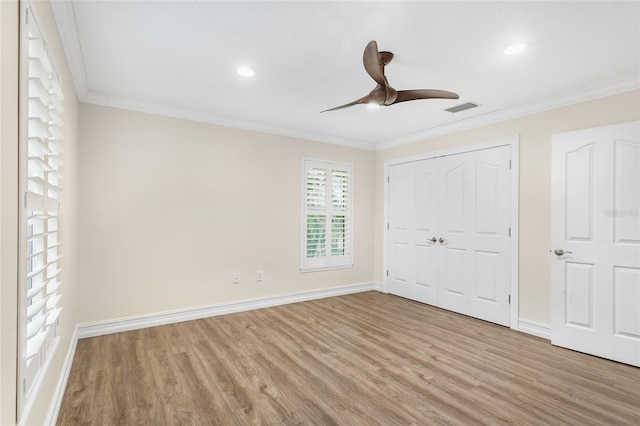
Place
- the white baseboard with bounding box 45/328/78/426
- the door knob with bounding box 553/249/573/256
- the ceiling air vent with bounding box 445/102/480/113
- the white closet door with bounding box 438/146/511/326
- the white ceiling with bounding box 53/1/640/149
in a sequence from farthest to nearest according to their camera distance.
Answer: the white closet door with bounding box 438/146/511/326
the ceiling air vent with bounding box 445/102/480/113
the door knob with bounding box 553/249/573/256
the white ceiling with bounding box 53/1/640/149
the white baseboard with bounding box 45/328/78/426

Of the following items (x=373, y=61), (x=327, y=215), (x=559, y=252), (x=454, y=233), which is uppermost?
(x=373, y=61)

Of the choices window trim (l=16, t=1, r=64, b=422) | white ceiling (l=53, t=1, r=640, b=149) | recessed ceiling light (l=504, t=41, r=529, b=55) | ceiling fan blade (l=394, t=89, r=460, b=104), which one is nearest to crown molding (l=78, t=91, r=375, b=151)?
white ceiling (l=53, t=1, r=640, b=149)

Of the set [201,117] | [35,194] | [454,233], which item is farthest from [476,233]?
[35,194]

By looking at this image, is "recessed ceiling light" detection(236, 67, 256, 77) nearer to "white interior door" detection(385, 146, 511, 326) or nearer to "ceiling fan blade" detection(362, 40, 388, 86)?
"ceiling fan blade" detection(362, 40, 388, 86)

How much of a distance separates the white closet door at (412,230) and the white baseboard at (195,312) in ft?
2.81

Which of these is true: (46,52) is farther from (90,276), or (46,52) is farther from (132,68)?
(90,276)

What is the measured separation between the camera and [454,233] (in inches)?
169

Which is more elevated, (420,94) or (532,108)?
(532,108)

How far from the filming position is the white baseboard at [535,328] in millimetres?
3357

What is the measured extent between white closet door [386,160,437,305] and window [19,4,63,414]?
4.16 meters

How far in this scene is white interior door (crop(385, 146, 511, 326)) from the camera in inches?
150

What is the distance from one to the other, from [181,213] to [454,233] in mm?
3510

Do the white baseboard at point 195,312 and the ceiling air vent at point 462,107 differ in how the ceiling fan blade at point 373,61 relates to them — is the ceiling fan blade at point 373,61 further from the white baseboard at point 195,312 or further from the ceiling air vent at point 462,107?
the white baseboard at point 195,312

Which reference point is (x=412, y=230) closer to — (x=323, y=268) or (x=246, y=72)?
(x=323, y=268)
